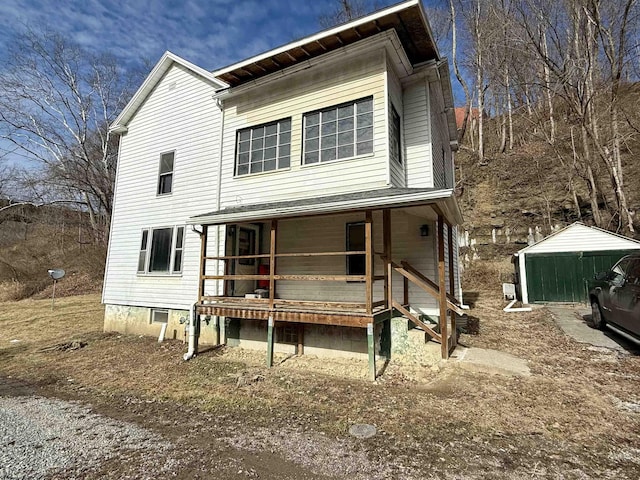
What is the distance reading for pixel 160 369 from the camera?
711cm

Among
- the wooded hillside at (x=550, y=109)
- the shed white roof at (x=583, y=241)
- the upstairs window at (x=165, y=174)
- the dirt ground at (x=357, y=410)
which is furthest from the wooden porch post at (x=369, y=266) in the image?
the wooded hillside at (x=550, y=109)

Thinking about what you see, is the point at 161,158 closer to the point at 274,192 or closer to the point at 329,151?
the point at 274,192

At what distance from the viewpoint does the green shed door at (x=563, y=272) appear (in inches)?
490

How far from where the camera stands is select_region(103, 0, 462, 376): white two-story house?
6.91m

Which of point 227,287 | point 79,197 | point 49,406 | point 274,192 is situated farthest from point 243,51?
point 79,197

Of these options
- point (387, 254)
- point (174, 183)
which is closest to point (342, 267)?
point (387, 254)

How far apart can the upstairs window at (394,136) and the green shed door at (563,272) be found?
30.2 feet

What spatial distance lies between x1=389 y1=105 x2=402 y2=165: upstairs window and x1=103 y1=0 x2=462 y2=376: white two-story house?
77mm

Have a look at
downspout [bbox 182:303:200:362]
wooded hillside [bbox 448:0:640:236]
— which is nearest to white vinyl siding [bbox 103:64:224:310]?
downspout [bbox 182:303:200:362]

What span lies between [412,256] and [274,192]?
12.7 feet

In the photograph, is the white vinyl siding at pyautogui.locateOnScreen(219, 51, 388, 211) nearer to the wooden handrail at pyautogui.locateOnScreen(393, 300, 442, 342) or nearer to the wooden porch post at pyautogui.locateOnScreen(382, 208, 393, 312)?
the wooden porch post at pyautogui.locateOnScreen(382, 208, 393, 312)

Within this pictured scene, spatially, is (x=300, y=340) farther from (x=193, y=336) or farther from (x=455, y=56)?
(x=455, y=56)

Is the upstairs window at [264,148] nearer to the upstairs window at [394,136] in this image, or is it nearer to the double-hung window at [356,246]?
the double-hung window at [356,246]

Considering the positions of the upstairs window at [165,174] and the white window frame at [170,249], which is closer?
the white window frame at [170,249]
